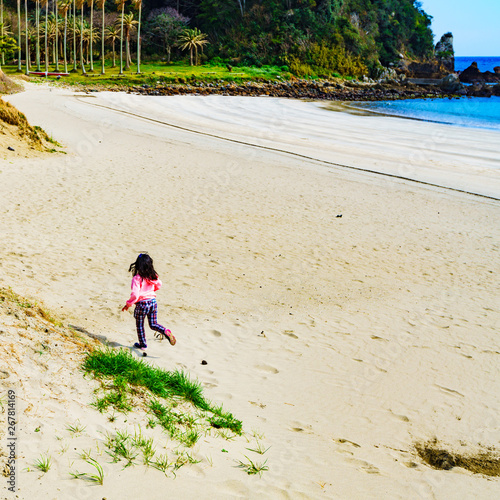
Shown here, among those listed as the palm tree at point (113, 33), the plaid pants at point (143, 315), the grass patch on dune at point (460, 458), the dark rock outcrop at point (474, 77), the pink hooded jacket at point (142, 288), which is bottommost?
the grass patch on dune at point (460, 458)

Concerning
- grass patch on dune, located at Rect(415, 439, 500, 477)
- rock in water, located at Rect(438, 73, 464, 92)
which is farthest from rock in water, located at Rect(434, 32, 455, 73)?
grass patch on dune, located at Rect(415, 439, 500, 477)

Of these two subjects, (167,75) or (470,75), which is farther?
(470,75)

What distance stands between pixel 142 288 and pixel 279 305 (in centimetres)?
268

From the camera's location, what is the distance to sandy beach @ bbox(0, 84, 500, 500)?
14.5ft

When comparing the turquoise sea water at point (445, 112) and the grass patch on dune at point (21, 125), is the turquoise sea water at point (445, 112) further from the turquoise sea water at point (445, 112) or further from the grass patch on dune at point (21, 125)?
the grass patch on dune at point (21, 125)

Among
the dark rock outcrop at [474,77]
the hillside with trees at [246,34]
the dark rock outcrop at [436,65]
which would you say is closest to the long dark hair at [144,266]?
the hillside with trees at [246,34]

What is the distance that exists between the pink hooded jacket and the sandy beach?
0.69 m

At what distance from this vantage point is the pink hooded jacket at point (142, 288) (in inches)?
241

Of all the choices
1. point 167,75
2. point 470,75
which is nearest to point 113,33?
point 167,75

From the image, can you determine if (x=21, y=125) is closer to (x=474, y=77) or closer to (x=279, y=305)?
(x=279, y=305)

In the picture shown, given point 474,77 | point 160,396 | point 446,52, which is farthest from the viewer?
point 446,52

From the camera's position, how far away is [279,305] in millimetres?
8266

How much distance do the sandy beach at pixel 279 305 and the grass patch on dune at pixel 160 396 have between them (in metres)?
0.15

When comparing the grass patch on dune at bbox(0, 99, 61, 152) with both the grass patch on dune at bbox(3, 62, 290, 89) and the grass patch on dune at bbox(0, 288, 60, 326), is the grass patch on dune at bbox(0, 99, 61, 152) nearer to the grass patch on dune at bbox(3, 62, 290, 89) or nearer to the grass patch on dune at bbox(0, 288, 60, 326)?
the grass patch on dune at bbox(0, 288, 60, 326)
